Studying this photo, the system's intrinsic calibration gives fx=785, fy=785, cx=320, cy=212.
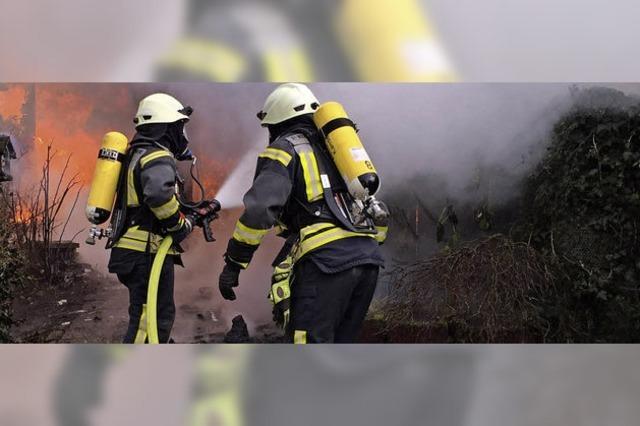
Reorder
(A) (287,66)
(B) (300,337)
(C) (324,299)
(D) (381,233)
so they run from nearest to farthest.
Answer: (C) (324,299), (B) (300,337), (D) (381,233), (A) (287,66)

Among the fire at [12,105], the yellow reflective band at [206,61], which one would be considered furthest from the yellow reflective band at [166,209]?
the fire at [12,105]

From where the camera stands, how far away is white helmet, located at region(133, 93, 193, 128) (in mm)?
4746

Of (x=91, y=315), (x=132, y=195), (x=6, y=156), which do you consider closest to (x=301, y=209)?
(x=132, y=195)

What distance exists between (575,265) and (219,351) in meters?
2.24

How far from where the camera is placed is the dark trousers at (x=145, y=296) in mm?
4732

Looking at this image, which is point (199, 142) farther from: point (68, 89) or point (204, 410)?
point (204, 410)

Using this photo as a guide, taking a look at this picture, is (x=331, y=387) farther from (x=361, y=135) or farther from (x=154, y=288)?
(x=361, y=135)

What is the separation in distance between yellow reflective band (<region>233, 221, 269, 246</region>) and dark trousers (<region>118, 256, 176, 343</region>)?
58cm

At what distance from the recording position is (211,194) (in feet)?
15.9

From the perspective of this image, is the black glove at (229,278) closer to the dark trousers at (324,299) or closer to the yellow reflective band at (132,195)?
the dark trousers at (324,299)

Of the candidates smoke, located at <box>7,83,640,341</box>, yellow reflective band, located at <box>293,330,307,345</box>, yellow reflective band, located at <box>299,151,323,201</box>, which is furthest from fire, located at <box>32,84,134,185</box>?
yellow reflective band, located at <box>293,330,307,345</box>

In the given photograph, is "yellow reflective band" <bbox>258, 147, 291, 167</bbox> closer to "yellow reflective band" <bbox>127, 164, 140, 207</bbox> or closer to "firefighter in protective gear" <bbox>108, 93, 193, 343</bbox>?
"firefighter in protective gear" <bbox>108, 93, 193, 343</bbox>

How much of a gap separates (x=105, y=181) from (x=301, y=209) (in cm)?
121

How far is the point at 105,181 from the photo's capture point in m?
4.66
